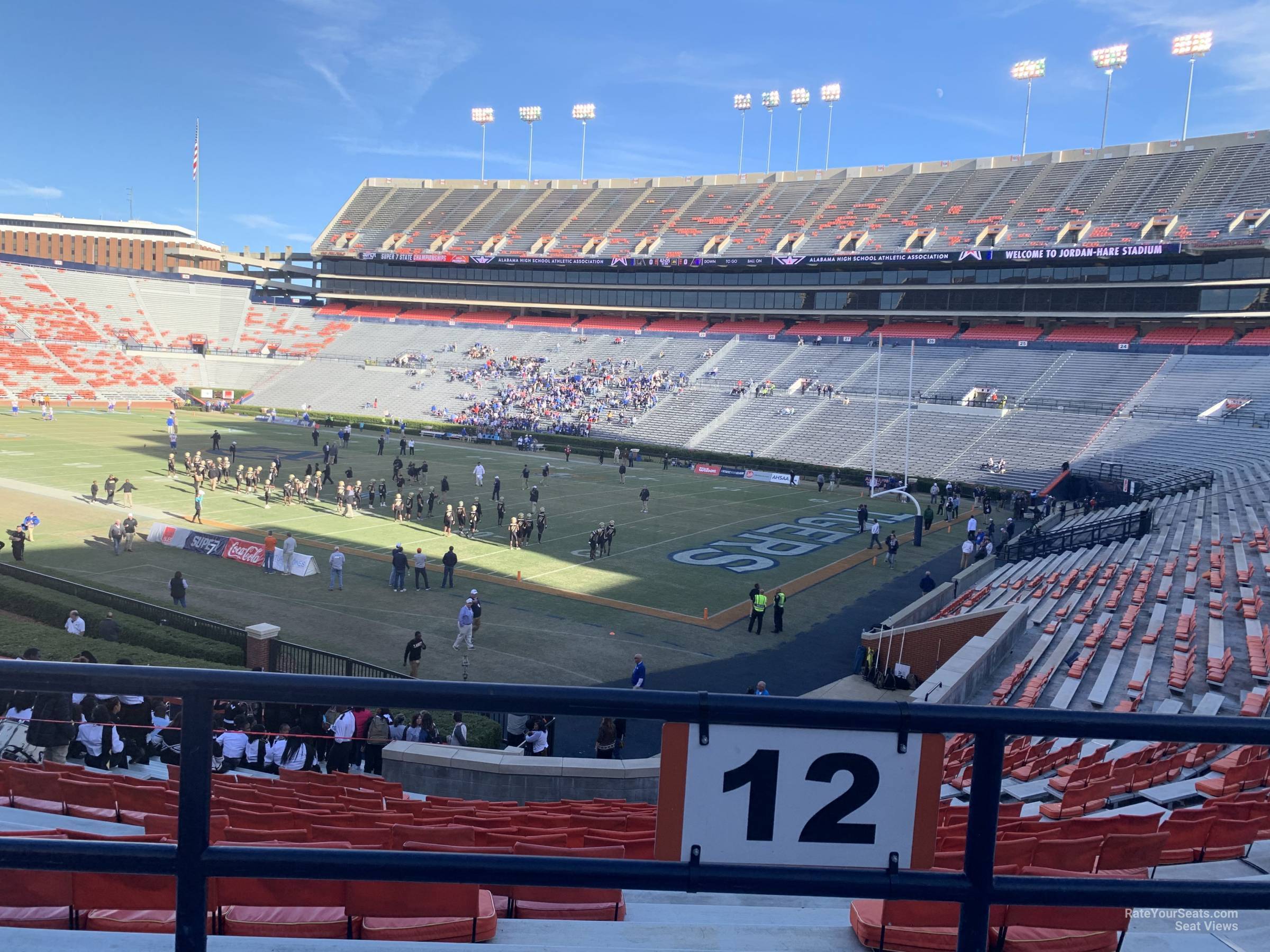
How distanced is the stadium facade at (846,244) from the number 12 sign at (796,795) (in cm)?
6546

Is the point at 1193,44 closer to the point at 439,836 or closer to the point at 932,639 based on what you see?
the point at 932,639

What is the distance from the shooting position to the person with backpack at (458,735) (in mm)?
12977

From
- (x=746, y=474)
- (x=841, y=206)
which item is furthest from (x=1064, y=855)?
(x=841, y=206)

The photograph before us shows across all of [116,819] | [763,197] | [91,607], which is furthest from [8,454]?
[763,197]

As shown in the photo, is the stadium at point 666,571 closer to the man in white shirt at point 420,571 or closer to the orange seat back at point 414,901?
the orange seat back at point 414,901

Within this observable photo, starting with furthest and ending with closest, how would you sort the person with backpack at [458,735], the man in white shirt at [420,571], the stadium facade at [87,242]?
the stadium facade at [87,242] → the man in white shirt at [420,571] → the person with backpack at [458,735]

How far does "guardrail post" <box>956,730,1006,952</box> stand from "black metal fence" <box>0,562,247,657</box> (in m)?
16.3

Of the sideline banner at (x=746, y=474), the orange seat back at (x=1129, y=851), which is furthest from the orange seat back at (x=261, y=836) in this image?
the sideline banner at (x=746, y=474)

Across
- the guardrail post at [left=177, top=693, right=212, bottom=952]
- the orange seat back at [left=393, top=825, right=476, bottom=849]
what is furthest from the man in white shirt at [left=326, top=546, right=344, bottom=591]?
the guardrail post at [left=177, top=693, right=212, bottom=952]

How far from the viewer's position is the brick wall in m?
19.7

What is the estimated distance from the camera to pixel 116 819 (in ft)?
18.2

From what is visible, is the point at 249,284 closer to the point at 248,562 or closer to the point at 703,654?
the point at 248,562

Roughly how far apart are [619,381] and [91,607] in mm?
55587

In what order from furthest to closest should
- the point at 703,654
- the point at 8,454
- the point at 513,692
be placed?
the point at 8,454 < the point at 703,654 < the point at 513,692
